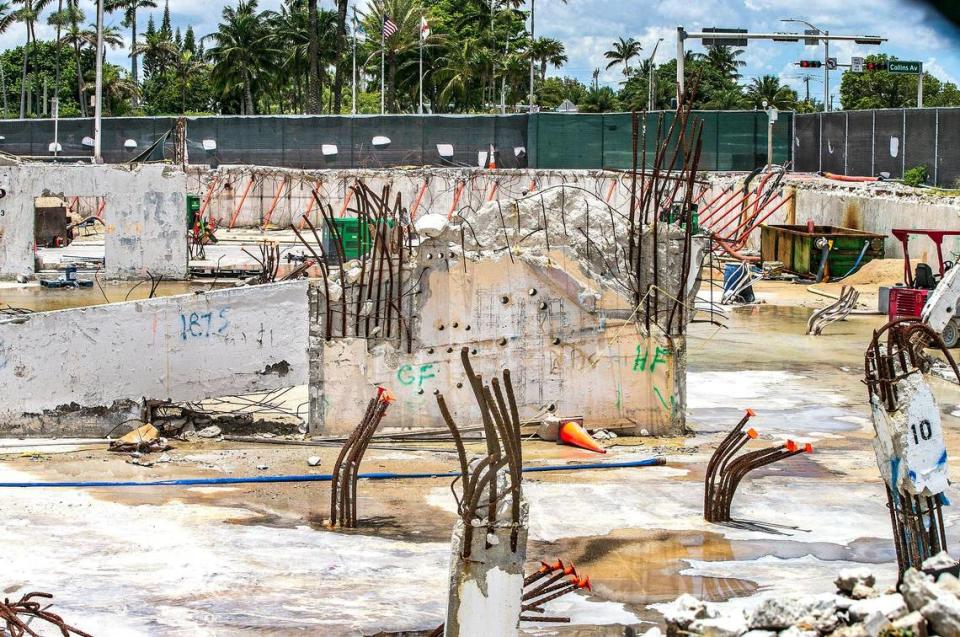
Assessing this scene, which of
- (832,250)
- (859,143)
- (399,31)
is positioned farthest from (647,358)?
(399,31)

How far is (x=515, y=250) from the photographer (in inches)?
606

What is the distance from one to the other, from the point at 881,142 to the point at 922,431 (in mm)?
36617

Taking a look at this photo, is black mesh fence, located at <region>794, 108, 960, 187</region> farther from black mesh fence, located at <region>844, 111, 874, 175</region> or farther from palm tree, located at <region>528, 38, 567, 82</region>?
palm tree, located at <region>528, 38, 567, 82</region>

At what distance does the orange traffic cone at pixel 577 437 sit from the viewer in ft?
49.8

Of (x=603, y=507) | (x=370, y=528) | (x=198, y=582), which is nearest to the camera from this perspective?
(x=198, y=582)

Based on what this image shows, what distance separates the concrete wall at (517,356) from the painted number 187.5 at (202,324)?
119cm

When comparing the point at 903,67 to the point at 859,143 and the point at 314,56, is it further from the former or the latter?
the point at 314,56

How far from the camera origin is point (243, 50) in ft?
262

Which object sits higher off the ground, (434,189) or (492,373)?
(434,189)

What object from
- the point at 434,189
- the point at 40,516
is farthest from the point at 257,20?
the point at 40,516

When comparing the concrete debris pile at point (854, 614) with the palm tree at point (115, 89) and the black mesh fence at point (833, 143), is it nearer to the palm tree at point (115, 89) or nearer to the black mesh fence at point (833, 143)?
the black mesh fence at point (833, 143)

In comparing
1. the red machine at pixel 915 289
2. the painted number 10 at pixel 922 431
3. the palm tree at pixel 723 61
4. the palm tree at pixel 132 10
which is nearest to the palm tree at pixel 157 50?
the palm tree at pixel 132 10

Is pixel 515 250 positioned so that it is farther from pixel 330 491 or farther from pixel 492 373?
pixel 330 491

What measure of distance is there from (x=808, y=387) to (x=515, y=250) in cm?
613
